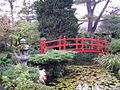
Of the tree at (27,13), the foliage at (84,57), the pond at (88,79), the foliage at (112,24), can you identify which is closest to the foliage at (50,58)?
the pond at (88,79)

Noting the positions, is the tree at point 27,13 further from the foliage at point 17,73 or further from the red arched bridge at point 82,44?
the foliage at point 17,73

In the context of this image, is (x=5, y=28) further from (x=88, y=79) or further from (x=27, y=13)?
(x=27, y=13)

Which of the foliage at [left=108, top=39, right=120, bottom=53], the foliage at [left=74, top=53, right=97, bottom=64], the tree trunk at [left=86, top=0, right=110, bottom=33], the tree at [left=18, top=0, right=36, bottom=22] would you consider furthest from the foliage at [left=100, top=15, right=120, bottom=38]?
the tree at [left=18, top=0, right=36, bottom=22]

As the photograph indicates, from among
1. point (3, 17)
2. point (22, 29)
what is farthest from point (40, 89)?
point (22, 29)

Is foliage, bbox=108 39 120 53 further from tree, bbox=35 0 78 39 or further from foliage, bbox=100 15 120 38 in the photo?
foliage, bbox=100 15 120 38

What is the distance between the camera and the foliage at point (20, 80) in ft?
20.9

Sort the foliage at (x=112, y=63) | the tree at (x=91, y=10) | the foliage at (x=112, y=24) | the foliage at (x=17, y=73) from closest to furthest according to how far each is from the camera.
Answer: the foliage at (x=17, y=73) < the foliage at (x=112, y=63) < the foliage at (x=112, y=24) < the tree at (x=91, y=10)

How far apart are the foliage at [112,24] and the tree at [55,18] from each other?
3.22m

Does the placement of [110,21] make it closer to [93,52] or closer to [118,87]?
[93,52]

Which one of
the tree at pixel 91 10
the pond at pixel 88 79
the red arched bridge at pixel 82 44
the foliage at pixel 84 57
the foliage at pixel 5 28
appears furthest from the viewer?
the tree at pixel 91 10

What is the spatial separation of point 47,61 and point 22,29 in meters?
3.43

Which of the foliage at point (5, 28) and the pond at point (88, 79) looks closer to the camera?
the pond at point (88, 79)

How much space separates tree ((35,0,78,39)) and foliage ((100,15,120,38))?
322 centimetres

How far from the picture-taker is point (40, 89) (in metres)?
6.18
